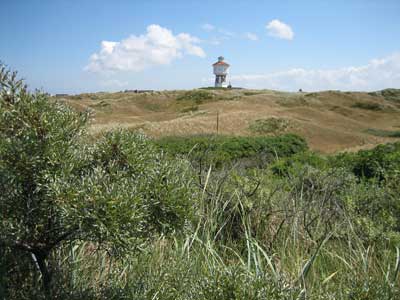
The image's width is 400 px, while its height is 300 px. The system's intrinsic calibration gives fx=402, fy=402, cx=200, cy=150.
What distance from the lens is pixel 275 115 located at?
2917 centimetres

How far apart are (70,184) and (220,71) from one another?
2618 inches

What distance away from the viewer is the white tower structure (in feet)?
217

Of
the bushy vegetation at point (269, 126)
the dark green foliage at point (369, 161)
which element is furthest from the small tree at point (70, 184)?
the bushy vegetation at point (269, 126)

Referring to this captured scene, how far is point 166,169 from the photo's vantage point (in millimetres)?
1760

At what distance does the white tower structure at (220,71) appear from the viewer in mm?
66062

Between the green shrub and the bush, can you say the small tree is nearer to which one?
the bush

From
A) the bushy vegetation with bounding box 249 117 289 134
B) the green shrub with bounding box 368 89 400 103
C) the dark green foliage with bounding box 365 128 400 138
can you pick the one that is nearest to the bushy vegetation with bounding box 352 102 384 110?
the green shrub with bounding box 368 89 400 103

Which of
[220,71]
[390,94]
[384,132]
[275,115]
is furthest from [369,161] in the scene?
[220,71]

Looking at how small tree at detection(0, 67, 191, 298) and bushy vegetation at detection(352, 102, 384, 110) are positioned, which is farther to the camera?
bushy vegetation at detection(352, 102, 384, 110)

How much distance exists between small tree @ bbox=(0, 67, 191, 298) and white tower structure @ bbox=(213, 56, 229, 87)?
65663 millimetres

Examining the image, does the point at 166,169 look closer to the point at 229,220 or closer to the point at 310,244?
the point at 310,244

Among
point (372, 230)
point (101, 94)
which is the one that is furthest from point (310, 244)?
point (101, 94)

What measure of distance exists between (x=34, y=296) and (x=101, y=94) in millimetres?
56621

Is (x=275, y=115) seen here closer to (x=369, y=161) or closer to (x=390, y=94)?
(x=369, y=161)
